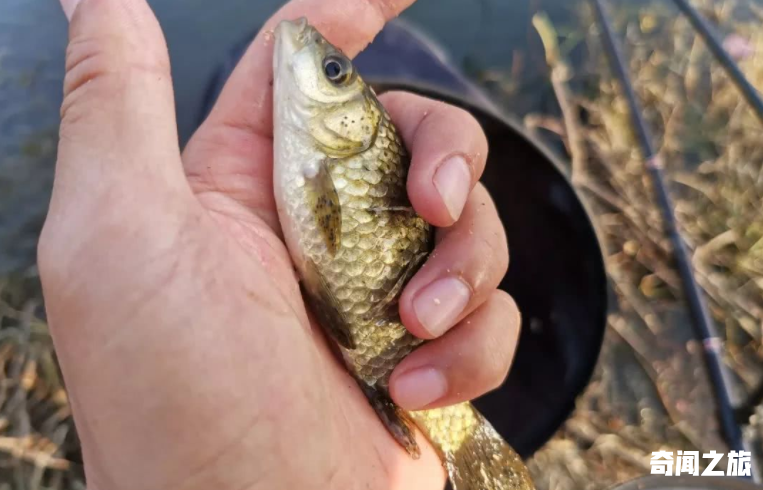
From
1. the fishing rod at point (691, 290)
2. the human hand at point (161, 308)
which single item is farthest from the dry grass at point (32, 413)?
the fishing rod at point (691, 290)

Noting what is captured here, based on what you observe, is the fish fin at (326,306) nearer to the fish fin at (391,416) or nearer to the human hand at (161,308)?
the human hand at (161,308)

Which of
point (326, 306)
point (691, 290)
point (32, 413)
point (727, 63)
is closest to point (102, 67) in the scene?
point (326, 306)

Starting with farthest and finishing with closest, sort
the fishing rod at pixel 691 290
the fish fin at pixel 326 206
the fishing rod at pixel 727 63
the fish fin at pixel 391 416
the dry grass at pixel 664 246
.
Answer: the dry grass at pixel 664 246 → the fishing rod at pixel 691 290 → the fishing rod at pixel 727 63 → the fish fin at pixel 391 416 → the fish fin at pixel 326 206

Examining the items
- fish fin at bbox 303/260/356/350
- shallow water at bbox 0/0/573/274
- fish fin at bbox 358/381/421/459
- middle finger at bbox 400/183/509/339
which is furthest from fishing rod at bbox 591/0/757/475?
fish fin at bbox 303/260/356/350

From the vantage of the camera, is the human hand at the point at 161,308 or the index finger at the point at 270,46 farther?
the index finger at the point at 270,46

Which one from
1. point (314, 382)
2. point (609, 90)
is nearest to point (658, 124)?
point (609, 90)

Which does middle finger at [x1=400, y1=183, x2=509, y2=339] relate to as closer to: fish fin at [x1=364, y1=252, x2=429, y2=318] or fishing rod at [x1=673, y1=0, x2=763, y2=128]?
fish fin at [x1=364, y1=252, x2=429, y2=318]

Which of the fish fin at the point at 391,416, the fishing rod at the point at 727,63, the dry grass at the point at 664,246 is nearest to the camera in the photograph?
the fish fin at the point at 391,416
